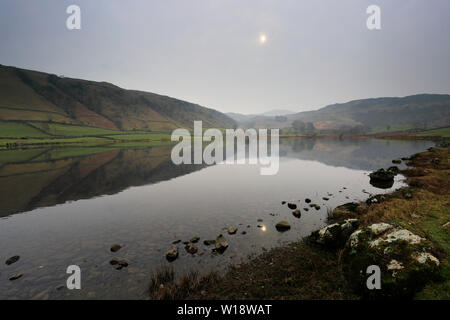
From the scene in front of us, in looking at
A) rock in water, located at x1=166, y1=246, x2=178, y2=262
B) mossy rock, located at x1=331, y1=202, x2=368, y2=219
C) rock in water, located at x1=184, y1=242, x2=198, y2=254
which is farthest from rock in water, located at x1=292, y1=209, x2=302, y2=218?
rock in water, located at x1=166, y1=246, x2=178, y2=262

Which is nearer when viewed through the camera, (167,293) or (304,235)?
(167,293)

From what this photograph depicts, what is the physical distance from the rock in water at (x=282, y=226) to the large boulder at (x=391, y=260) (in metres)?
6.55

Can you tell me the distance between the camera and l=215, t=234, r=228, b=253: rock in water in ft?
45.3

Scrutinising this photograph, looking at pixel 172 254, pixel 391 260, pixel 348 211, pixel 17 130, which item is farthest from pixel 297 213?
pixel 17 130

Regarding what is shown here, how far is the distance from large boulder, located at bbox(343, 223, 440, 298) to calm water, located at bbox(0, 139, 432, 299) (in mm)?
5930

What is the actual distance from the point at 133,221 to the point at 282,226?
48.6 ft

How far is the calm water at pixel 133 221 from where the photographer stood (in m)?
11.3

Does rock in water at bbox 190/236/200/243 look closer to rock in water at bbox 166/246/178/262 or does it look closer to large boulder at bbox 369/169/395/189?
rock in water at bbox 166/246/178/262

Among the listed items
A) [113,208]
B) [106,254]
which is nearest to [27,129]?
[113,208]

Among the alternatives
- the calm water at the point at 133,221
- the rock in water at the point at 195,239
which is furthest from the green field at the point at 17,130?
the rock in water at the point at 195,239

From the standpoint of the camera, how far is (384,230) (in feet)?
32.3

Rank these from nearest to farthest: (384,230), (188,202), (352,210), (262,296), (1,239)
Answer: (262,296), (384,230), (1,239), (352,210), (188,202)
